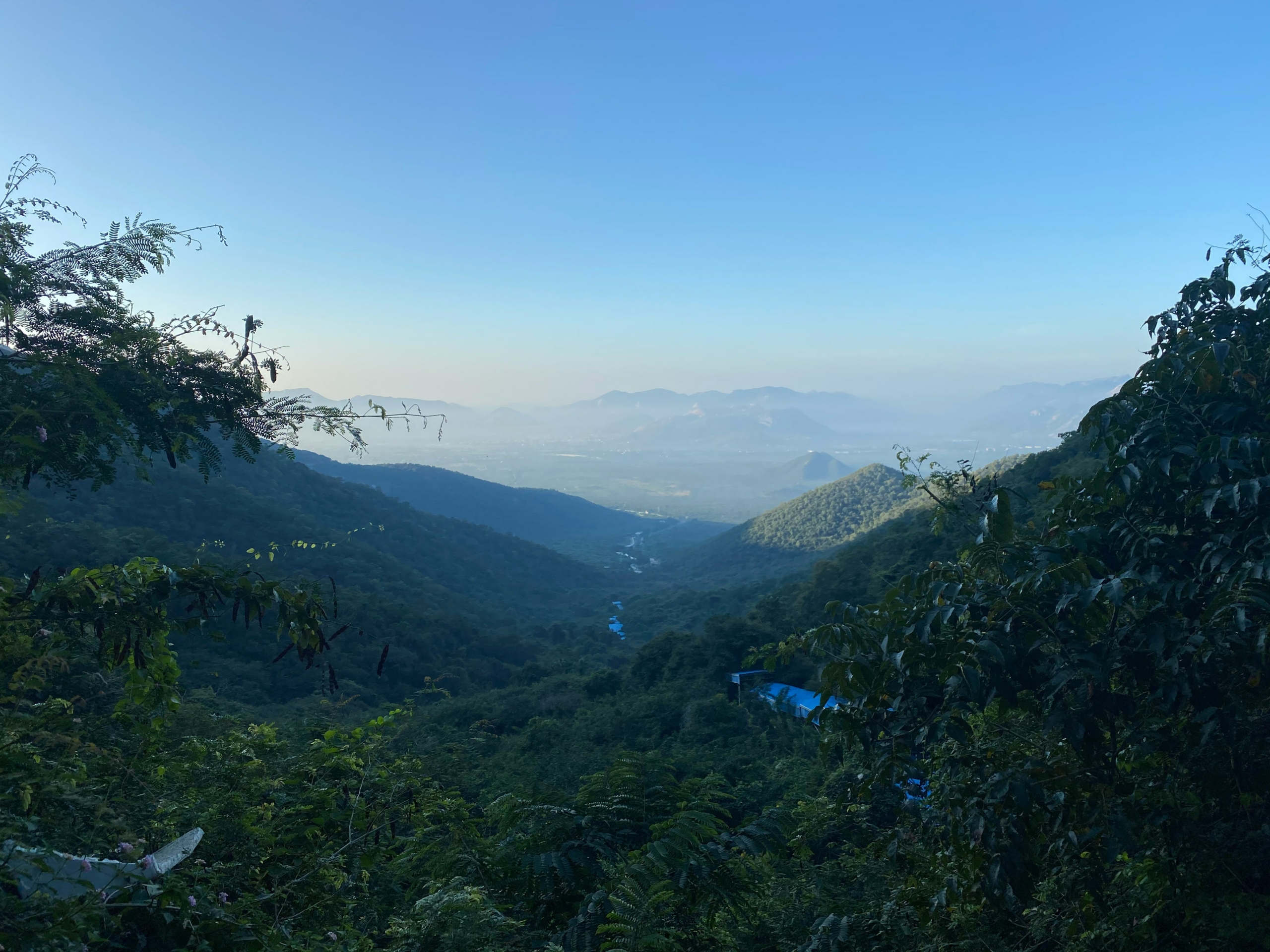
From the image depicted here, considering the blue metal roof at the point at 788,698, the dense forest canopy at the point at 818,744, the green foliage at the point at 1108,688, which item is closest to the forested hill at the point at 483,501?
the blue metal roof at the point at 788,698

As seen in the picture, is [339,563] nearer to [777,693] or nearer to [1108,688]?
[777,693]

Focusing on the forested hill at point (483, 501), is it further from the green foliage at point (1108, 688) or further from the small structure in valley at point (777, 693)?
the green foliage at point (1108, 688)

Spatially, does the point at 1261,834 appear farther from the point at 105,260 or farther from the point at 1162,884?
the point at 105,260

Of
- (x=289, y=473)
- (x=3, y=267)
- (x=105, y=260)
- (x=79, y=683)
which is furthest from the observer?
(x=289, y=473)

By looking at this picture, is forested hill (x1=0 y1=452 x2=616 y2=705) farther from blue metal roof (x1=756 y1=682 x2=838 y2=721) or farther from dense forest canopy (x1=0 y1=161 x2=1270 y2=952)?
blue metal roof (x1=756 y1=682 x2=838 y2=721)

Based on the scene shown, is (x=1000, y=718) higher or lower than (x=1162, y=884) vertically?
higher

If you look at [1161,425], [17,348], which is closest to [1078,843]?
[1161,425]

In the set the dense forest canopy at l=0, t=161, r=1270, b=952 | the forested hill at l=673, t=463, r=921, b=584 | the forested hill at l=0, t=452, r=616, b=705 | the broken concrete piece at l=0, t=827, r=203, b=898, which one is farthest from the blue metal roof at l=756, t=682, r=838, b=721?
the forested hill at l=673, t=463, r=921, b=584
